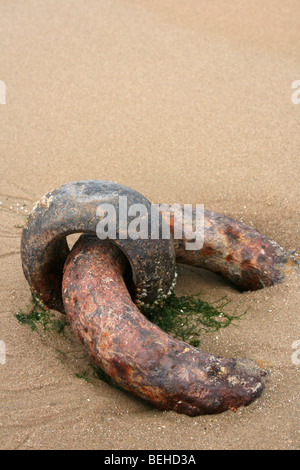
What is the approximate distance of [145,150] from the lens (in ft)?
19.5

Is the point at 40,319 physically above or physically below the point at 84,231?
below

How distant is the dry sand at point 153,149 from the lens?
3176 mm

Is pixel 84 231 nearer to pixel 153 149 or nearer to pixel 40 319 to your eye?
pixel 40 319

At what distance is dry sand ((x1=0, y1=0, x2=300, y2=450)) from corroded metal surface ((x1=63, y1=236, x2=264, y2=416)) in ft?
0.33

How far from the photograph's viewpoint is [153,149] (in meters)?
5.94

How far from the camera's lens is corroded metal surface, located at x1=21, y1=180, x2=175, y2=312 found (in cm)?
348

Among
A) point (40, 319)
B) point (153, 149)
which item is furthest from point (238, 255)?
point (153, 149)

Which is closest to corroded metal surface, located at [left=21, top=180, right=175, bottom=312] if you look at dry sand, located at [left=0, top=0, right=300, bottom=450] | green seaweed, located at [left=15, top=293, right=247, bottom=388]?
green seaweed, located at [left=15, top=293, right=247, bottom=388]

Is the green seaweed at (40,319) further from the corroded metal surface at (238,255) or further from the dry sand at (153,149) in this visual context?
the corroded metal surface at (238,255)

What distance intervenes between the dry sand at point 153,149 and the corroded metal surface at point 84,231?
19.0 inches

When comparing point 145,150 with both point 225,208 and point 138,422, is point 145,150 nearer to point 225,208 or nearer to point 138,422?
point 225,208

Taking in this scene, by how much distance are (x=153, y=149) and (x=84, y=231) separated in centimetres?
264

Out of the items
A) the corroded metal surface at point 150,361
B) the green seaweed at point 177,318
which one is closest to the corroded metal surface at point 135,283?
the corroded metal surface at point 150,361

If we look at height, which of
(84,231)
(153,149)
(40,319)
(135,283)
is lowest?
(40,319)
